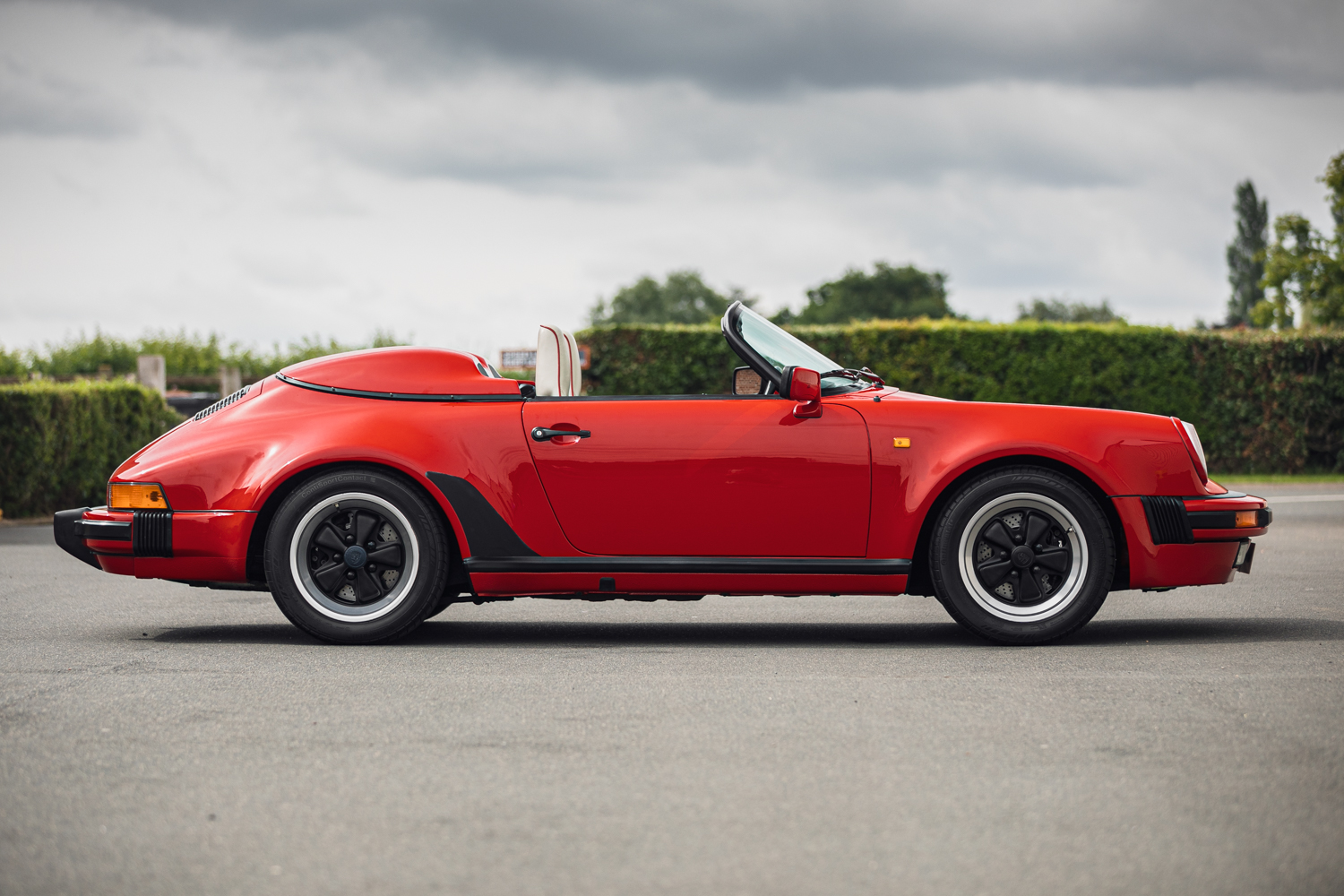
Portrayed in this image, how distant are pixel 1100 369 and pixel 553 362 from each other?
16603mm

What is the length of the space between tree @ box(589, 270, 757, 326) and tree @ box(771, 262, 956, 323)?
16.8 m

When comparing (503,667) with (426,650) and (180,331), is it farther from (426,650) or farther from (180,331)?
(180,331)

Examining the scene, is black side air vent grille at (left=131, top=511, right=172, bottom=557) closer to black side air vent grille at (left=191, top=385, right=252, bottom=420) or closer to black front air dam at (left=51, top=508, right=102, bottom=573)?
black front air dam at (left=51, top=508, right=102, bottom=573)

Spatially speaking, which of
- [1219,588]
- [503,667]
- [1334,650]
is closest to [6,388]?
[503,667]

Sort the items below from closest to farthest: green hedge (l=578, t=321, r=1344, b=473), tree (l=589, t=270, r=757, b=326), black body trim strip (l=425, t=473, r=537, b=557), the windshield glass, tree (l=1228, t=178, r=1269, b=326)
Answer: black body trim strip (l=425, t=473, r=537, b=557), the windshield glass, green hedge (l=578, t=321, r=1344, b=473), tree (l=1228, t=178, r=1269, b=326), tree (l=589, t=270, r=757, b=326)

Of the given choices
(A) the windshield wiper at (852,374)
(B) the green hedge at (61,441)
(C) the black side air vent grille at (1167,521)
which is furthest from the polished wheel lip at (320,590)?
(B) the green hedge at (61,441)

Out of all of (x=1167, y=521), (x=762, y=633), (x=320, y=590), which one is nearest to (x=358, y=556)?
(x=320, y=590)

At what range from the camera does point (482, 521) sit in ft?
18.0

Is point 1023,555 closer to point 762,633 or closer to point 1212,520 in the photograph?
point 1212,520

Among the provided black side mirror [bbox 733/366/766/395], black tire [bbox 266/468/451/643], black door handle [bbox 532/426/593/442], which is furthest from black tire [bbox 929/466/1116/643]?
black tire [bbox 266/468/451/643]

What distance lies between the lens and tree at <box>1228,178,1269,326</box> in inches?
3396

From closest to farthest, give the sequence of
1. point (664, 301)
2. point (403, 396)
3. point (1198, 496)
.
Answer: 1. point (1198, 496)
2. point (403, 396)
3. point (664, 301)

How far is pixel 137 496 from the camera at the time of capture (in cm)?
565

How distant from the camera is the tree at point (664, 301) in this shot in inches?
3905
